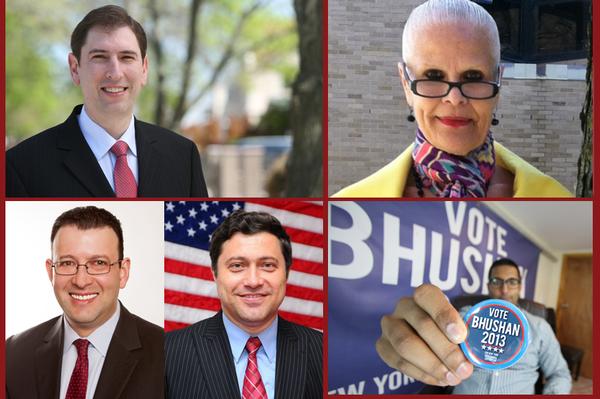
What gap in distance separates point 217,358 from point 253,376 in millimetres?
211

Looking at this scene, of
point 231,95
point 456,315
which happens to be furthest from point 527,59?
point 231,95

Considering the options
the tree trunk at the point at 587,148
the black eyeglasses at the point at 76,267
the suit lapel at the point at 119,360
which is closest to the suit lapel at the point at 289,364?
the suit lapel at the point at 119,360

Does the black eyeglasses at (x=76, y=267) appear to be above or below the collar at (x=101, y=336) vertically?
above

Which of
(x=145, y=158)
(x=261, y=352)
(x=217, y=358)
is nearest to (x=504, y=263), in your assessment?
(x=261, y=352)

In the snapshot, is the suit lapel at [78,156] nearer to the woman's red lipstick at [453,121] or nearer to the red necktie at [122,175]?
the red necktie at [122,175]

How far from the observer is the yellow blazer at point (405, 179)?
5336 mm

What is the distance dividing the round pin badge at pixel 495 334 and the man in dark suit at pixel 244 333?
932 millimetres

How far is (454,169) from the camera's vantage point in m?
5.25

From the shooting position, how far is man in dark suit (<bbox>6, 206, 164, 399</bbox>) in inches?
198

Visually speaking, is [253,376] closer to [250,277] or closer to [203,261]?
[250,277]

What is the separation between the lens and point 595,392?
5.47 metres

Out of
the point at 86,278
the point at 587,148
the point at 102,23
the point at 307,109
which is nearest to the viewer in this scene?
the point at 102,23

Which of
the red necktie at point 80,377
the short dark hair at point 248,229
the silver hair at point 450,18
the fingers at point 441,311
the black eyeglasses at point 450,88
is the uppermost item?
the silver hair at point 450,18

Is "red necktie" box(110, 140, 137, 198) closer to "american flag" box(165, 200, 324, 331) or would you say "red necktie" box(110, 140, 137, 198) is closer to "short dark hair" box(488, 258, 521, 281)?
"american flag" box(165, 200, 324, 331)
